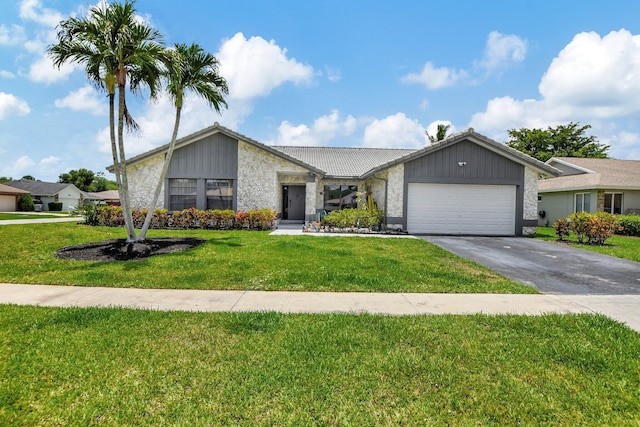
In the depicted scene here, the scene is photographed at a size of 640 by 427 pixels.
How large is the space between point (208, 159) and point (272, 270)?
38.6ft

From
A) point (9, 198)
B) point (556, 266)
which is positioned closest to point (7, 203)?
point (9, 198)

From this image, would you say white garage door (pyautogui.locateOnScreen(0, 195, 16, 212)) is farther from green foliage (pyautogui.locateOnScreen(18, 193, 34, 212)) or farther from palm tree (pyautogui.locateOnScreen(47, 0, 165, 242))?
palm tree (pyautogui.locateOnScreen(47, 0, 165, 242))

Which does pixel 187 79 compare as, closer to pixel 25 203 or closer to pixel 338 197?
pixel 338 197

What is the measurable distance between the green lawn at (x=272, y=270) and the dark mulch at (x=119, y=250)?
0.46 meters

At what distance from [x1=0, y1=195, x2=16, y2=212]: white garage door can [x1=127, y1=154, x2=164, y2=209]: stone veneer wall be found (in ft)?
110

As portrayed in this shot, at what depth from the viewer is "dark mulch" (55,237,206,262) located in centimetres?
852

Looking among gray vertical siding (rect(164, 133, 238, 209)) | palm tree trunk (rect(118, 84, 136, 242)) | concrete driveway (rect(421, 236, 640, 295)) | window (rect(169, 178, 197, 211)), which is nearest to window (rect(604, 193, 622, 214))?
concrete driveway (rect(421, 236, 640, 295))

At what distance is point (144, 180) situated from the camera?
57.0 ft

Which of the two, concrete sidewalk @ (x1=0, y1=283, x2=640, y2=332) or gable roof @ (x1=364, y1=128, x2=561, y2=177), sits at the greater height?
gable roof @ (x1=364, y1=128, x2=561, y2=177)

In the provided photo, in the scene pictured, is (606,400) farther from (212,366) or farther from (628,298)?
(628,298)

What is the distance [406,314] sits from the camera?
4758 mm

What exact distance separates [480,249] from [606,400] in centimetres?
894

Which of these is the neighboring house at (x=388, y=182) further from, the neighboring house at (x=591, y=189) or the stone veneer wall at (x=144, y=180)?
the neighboring house at (x=591, y=189)

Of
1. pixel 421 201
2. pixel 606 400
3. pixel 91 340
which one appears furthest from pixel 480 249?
pixel 91 340
